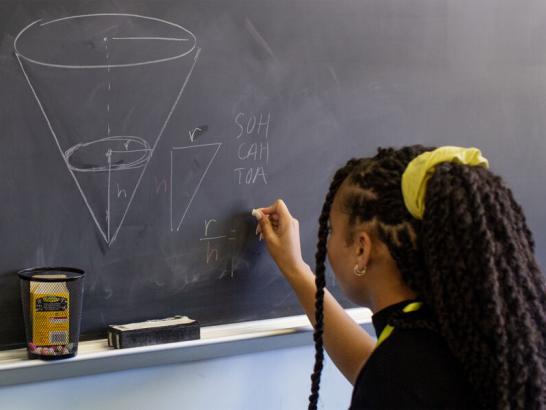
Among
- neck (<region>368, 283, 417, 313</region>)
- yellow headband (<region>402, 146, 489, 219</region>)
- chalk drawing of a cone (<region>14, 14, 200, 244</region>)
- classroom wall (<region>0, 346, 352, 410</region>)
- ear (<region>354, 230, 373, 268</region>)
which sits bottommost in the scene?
classroom wall (<region>0, 346, 352, 410</region>)

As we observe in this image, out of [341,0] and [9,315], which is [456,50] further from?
[9,315]

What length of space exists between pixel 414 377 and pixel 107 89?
0.83m

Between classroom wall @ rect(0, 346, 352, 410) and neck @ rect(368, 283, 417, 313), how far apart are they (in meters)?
0.52

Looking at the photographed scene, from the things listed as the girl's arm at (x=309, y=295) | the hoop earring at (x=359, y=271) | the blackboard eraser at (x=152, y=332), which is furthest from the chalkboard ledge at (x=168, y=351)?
the hoop earring at (x=359, y=271)

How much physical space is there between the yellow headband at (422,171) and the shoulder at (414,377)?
0.21 metres

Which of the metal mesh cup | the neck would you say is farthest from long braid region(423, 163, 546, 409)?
the metal mesh cup

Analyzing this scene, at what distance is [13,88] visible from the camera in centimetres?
155

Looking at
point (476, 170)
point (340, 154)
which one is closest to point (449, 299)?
point (476, 170)

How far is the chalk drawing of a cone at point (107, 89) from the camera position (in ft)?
5.19

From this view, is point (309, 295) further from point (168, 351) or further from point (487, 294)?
point (487, 294)

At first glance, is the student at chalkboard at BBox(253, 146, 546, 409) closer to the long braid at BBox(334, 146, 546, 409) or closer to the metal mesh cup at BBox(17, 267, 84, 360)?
the long braid at BBox(334, 146, 546, 409)

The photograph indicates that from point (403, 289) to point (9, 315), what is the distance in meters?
0.76

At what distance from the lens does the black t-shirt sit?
49.1 inches

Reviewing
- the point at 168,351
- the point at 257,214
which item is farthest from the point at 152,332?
the point at 257,214
